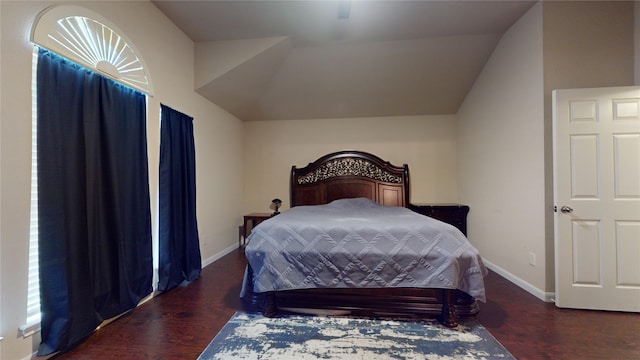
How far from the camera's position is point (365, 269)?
2051 mm

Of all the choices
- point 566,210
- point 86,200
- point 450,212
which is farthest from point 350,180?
point 86,200

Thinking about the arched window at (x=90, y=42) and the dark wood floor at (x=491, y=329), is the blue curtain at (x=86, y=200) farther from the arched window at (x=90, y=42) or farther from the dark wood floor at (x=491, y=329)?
the dark wood floor at (x=491, y=329)

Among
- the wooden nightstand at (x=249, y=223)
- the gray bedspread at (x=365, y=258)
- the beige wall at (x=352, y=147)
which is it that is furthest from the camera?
the beige wall at (x=352, y=147)

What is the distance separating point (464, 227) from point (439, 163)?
1.14 meters

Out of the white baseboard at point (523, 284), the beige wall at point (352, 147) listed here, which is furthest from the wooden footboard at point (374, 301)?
the beige wall at point (352, 147)

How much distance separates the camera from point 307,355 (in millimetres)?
1653

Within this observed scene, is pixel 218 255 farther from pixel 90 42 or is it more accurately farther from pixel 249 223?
pixel 90 42

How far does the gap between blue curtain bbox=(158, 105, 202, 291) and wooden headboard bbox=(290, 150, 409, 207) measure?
1820mm

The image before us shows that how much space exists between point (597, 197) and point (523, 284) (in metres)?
1.10

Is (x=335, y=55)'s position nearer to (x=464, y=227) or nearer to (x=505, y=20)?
(x=505, y=20)

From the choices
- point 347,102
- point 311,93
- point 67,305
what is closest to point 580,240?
point 347,102

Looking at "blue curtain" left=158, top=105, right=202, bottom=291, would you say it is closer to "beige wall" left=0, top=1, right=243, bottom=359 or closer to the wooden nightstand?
"beige wall" left=0, top=1, right=243, bottom=359

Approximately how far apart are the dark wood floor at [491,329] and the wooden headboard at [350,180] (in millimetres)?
1982

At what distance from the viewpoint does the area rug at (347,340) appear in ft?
5.44
